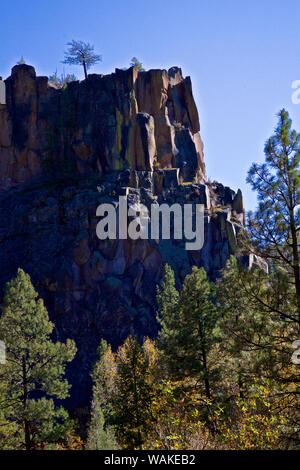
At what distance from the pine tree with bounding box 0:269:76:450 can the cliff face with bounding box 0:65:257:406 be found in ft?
52.1

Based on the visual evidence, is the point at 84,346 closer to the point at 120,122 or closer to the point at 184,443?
the point at 120,122

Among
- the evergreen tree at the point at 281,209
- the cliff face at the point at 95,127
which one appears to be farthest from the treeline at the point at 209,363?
the cliff face at the point at 95,127

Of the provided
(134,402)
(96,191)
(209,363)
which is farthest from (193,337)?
(96,191)

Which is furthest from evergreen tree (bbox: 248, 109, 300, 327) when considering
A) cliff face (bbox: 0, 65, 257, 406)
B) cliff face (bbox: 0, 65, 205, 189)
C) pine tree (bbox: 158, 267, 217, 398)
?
cliff face (bbox: 0, 65, 205, 189)

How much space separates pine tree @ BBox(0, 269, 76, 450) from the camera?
53.2ft

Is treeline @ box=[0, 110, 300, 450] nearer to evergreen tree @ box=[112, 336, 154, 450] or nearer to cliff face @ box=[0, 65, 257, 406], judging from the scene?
evergreen tree @ box=[112, 336, 154, 450]

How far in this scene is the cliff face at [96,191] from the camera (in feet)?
121

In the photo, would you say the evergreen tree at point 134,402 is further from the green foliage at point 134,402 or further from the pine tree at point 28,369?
the pine tree at point 28,369

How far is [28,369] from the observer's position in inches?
661

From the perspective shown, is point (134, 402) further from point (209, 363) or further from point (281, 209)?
point (281, 209)

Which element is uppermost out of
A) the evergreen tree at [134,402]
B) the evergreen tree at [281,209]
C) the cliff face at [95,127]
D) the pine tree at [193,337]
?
the cliff face at [95,127]

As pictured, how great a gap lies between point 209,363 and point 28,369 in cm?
742

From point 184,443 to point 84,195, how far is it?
110ft

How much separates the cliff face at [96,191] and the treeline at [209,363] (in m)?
8.78
